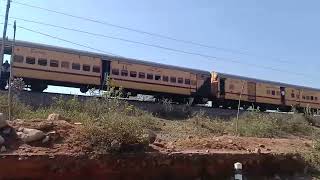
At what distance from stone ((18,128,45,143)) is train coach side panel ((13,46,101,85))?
18152mm

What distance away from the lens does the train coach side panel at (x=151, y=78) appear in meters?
29.1

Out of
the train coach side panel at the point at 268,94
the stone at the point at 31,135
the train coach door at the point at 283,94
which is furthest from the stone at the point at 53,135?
the train coach door at the point at 283,94

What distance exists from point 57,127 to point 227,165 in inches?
138

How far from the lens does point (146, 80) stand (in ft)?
100

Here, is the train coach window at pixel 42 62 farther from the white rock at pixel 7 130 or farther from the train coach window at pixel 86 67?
the white rock at pixel 7 130

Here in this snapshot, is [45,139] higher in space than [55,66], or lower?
lower

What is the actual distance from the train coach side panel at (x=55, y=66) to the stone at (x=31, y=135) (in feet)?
59.6

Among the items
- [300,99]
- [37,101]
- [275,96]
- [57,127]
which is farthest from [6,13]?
[300,99]

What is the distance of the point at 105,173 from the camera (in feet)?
25.0

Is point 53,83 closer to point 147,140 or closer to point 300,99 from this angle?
point 147,140

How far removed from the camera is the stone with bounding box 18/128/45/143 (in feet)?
24.5

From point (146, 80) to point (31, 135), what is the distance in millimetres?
23070

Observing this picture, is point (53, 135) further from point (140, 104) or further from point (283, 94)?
point (283, 94)

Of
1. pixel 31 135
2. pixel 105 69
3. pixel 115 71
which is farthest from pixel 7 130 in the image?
pixel 115 71
